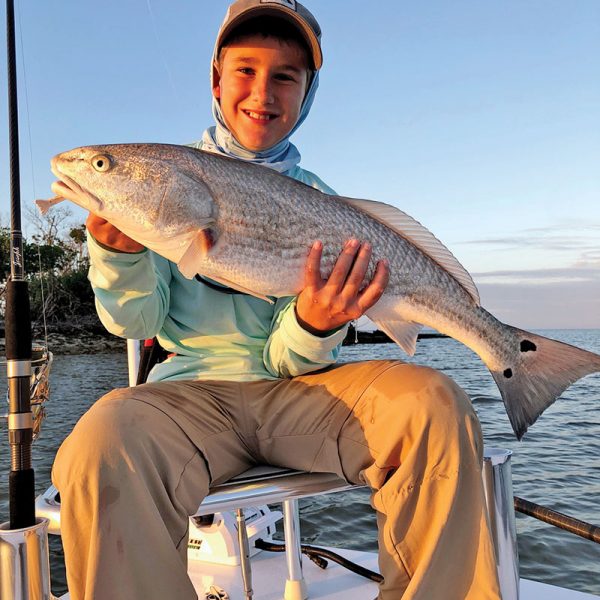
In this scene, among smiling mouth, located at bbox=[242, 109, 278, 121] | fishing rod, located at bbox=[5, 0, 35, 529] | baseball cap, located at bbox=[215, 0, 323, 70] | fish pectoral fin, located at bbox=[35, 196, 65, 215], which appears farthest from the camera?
smiling mouth, located at bbox=[242, 109, 278, 121]

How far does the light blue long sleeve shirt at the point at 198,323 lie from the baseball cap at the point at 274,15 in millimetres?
1157

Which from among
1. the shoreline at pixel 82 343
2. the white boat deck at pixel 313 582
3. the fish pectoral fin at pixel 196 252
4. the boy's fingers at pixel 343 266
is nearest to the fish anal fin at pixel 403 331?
the boy's fingers at pixel 343 266

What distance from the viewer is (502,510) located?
7.33 feet

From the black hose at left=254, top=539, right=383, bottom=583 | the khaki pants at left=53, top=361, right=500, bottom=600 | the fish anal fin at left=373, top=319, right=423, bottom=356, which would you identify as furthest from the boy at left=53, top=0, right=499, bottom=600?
the black hose at left=254, top=539, right=383, bottom=583

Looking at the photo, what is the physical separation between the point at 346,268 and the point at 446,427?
0.71 meters

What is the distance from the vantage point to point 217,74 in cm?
308

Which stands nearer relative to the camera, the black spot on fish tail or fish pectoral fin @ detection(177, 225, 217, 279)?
fish pectoral fin @ detection(177, 225, 217, 279)

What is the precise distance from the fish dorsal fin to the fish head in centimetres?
71

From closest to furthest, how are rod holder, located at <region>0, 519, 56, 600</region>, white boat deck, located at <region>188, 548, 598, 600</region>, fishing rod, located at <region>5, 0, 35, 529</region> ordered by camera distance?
rod holder, located at <region>0, 519, 56, 600</region>
fishing rod, located at <region>5, 0, 35, 529</region>
white boat deck, located at <region>188, 548, 598, 600</region>

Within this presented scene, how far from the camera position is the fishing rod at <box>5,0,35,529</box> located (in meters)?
1.95

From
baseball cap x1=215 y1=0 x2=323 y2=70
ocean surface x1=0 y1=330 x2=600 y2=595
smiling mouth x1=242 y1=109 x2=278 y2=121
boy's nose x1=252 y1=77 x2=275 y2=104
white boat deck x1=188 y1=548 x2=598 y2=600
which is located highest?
baseball cap x1=215 y1=0 x2=323 y2=70

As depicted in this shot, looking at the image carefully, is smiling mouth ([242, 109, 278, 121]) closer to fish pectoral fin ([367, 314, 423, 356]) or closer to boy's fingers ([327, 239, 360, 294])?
boy's fingers ([327, 239, 360, 294])

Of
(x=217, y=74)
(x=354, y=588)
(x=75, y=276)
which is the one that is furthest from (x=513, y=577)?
(x=75, y=276)

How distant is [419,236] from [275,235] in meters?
0.73
